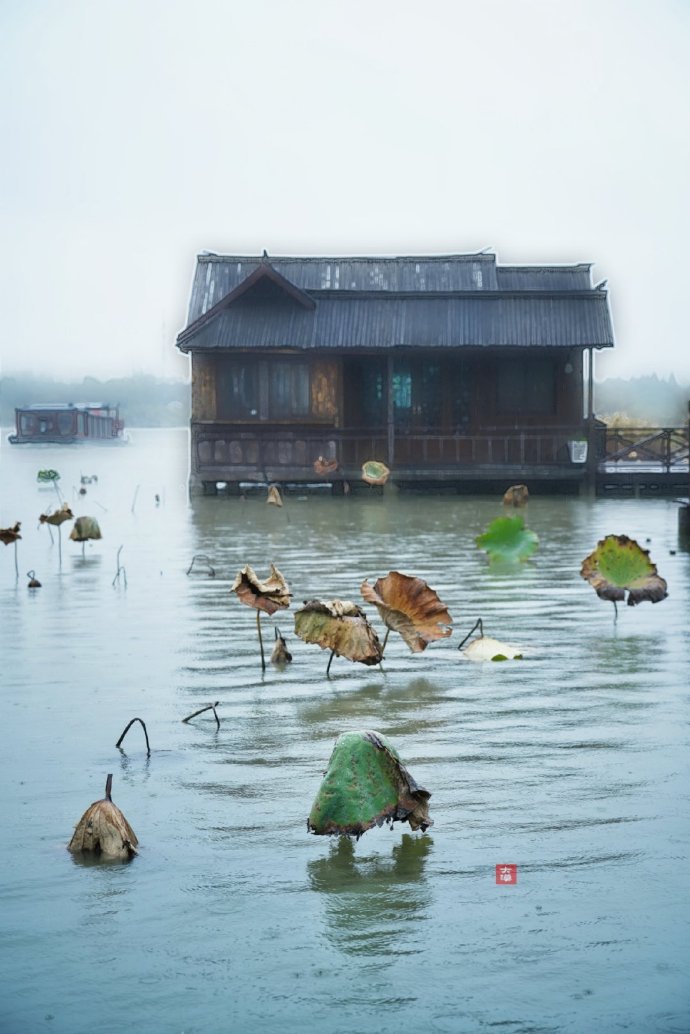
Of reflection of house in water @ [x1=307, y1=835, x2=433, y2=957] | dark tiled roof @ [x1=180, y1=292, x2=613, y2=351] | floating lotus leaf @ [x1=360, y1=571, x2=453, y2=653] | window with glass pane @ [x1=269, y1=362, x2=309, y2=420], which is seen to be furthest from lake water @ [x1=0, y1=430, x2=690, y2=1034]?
window with glass pane @ [x1=269, y1=362, x2=309, y2=420]

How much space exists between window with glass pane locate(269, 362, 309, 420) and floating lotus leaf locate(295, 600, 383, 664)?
961 inches

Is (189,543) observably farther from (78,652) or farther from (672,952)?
(672,952)

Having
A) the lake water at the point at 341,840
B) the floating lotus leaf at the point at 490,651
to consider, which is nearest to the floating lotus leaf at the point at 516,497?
the lake water at the point at 341,840

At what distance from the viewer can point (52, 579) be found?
15805 mm

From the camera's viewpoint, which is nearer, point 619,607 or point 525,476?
point 619,607

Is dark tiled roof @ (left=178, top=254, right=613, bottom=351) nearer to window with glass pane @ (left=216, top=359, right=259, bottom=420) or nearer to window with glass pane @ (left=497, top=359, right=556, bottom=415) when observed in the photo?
window with glass pane @ (left=216, top=359, right=259, bottom=420)

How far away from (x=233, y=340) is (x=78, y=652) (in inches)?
878

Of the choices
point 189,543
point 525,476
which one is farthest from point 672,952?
point 525,476

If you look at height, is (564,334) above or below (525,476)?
above

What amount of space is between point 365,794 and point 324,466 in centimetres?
2636

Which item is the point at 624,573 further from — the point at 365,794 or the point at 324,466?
the point at 324,466

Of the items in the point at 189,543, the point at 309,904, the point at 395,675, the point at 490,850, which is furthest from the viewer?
the point at 189,543

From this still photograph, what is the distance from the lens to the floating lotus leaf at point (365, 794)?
234 inches

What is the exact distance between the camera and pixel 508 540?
647 inches
